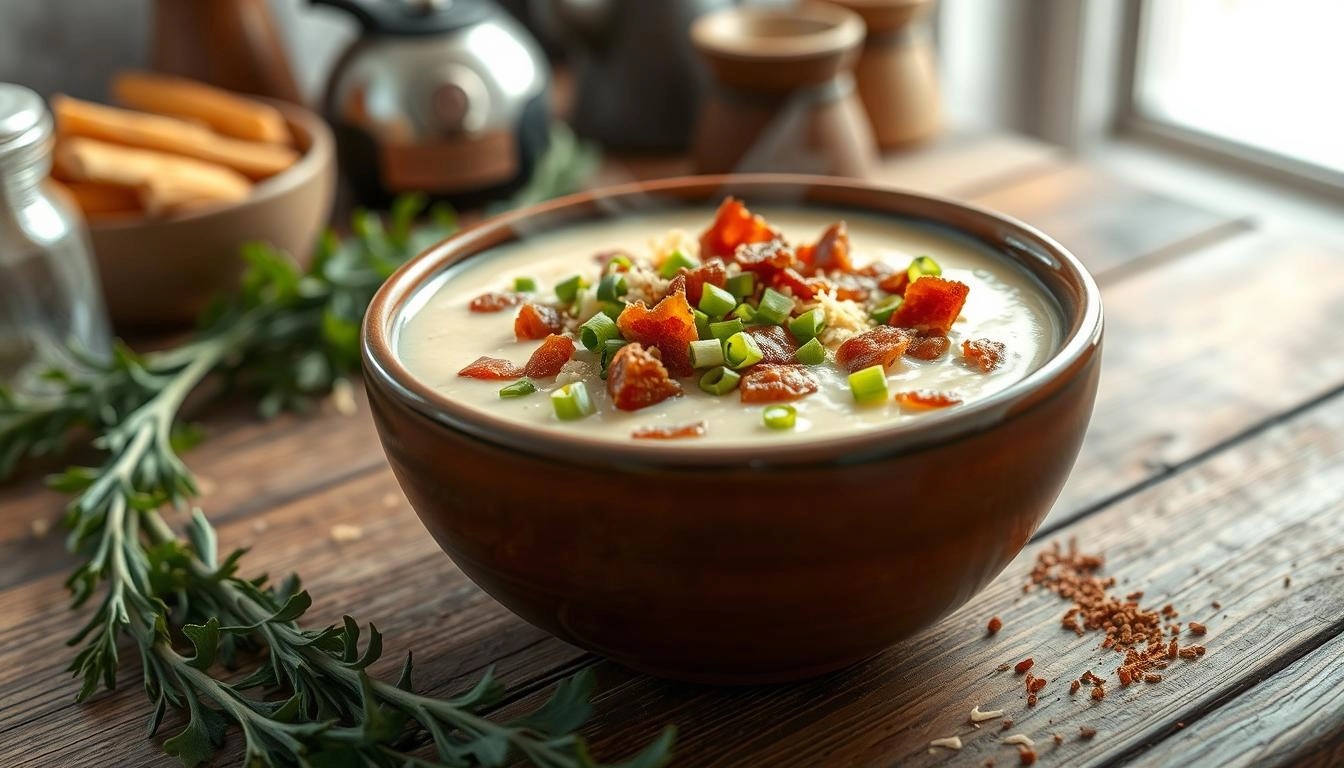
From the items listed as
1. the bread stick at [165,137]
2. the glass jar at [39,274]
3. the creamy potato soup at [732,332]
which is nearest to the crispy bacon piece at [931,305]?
the creamy potato soup at [732,332]

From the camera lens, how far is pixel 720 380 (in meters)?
1.03

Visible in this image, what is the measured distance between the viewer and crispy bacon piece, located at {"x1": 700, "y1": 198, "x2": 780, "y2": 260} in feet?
4.13

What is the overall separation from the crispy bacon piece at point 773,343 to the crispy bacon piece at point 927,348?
10cm

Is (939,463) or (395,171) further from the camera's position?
(395,171)

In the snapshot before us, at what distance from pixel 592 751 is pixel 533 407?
0.27 m

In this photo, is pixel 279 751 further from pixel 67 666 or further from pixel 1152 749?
pixel 1152 749

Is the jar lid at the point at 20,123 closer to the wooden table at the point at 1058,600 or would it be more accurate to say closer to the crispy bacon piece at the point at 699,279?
the wooden table at the point at 1058,600

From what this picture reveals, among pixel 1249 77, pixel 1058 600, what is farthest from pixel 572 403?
pixel 1249 77

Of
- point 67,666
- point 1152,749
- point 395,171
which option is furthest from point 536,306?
→ point 395,171

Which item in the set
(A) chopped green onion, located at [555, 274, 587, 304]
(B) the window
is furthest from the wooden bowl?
(B) the window

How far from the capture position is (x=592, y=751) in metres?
1.02

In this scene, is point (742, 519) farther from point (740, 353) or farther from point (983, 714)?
point (983, 714)

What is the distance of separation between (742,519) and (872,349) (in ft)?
0.83

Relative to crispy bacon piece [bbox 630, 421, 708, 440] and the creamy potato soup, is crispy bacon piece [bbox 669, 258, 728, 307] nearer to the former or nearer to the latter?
the creamy potato soup
